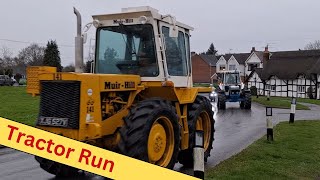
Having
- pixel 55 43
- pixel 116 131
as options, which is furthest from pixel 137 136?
pixel 55 43

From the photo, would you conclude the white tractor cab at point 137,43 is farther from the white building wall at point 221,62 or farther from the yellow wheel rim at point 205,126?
the white building wall at point 221,62

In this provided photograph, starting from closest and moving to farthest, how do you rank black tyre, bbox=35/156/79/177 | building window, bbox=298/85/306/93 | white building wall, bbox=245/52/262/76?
black tyre, bbox=35/156/79/177 → building window, bbox=298/85/306/93 → white building wall, bbox=245/52/262/76

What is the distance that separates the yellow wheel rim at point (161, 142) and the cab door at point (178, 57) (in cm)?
112

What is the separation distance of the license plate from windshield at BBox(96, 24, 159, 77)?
1897mm

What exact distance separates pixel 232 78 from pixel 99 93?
88.3 ft

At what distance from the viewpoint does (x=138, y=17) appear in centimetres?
823

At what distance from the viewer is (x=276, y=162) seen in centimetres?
934

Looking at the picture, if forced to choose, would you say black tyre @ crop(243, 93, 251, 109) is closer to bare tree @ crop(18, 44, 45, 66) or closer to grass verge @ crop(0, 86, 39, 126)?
grass verge @ crop(0, 86, 39, 126)

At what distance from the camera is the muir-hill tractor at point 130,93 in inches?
271

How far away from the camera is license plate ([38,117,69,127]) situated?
6812mm

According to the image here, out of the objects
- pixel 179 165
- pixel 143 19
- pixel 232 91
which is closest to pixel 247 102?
pixel 232 91

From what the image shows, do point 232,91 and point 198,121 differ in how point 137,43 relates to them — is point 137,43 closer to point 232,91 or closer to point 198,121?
point 198,121

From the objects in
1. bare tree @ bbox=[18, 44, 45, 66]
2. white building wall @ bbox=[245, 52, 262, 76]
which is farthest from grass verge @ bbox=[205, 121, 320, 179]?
bare tree @ bbox=[18, 44, 45, 66]

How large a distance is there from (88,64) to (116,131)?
2.04 metres
